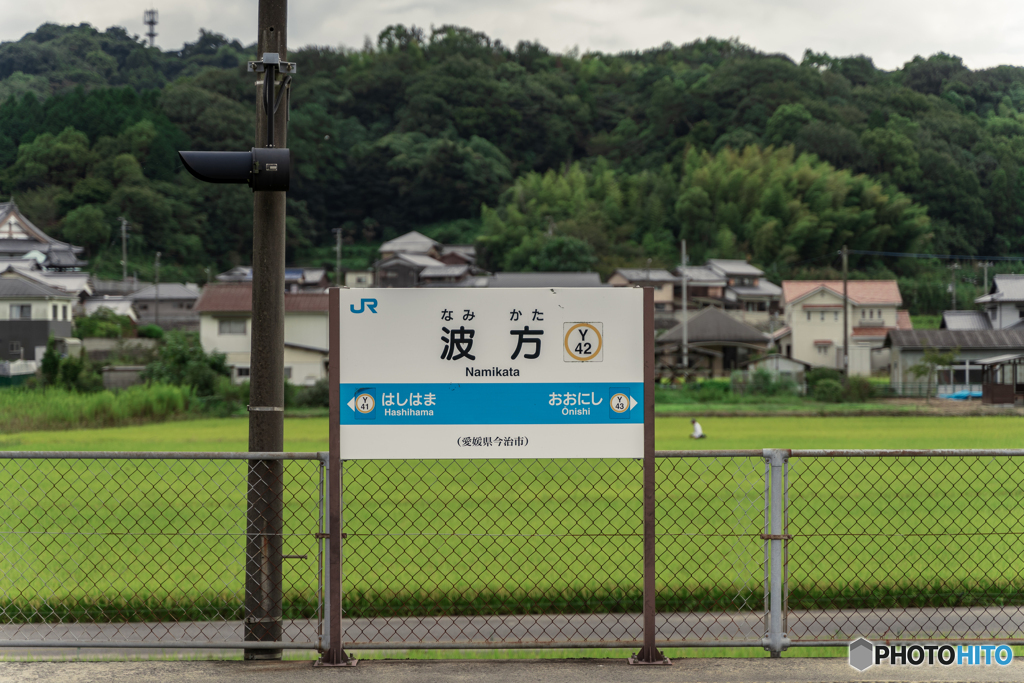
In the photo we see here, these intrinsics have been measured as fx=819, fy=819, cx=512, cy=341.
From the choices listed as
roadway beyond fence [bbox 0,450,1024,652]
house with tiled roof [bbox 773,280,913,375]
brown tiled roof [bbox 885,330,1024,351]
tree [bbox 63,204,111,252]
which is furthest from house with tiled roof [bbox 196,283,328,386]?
tree [bbox 63,204,111,252]

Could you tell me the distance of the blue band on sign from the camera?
316 cm

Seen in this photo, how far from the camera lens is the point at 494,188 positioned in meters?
83.6

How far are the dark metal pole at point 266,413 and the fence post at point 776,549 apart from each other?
1960mm

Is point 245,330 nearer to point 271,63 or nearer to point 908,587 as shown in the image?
point 908,587

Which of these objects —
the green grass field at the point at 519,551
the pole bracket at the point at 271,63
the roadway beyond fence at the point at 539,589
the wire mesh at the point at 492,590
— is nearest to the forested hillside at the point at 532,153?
the green grass field at the point at 519,551

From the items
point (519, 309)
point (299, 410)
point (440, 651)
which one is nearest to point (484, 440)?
point (519, 309)

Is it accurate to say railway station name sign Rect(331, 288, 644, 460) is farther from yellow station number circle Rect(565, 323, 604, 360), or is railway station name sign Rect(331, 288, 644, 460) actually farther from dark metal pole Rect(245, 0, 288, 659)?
dark metal pole Rect(245, 0, 288, 659)

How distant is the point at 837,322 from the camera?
154 feet

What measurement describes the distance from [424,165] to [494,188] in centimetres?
743

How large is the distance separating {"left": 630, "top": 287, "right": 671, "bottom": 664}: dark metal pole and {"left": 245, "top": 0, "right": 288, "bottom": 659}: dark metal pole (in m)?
1.46

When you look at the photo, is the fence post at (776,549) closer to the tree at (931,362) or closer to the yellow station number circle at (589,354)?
the yellow station number circle at (589,354)

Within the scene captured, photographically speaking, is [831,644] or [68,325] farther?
[68,325]

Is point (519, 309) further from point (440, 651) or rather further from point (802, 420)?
point (802, 420)

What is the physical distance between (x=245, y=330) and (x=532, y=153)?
206 ft
